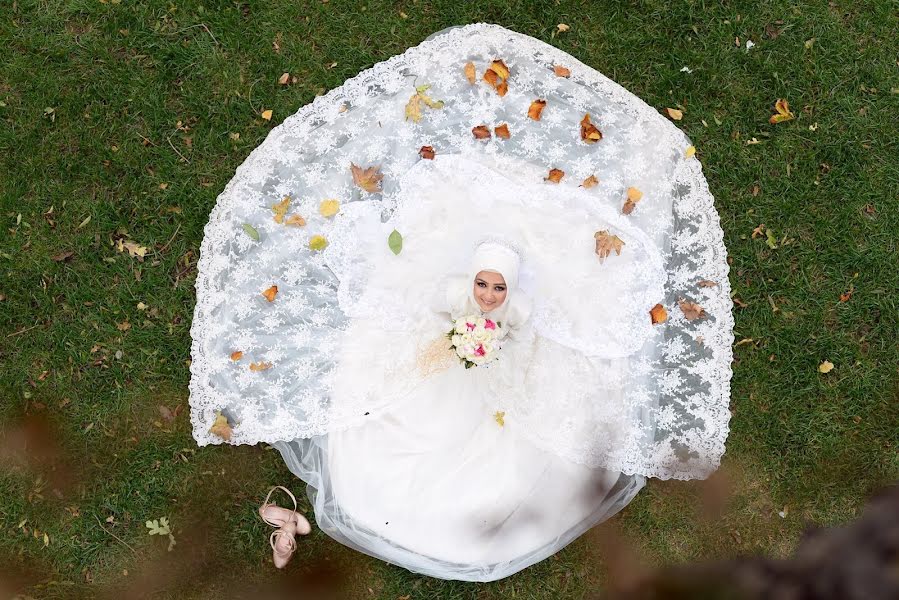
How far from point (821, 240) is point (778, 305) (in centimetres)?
57

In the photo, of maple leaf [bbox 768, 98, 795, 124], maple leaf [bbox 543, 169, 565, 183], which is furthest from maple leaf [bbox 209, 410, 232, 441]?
maple leaf [bbox 768, 98, 795, 124]

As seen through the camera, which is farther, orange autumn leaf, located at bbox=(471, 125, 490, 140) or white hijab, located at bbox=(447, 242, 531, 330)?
orange autumn leaf, located at bbox=(471, 125, 490, 140)

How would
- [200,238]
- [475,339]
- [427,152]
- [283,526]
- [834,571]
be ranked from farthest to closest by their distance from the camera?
[200,238], [283,526], [427,152], [475,339], [834,571]

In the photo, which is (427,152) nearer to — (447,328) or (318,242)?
(318,242)

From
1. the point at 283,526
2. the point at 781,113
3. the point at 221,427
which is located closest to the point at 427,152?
the point at 221,427

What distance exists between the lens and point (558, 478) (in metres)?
4.74

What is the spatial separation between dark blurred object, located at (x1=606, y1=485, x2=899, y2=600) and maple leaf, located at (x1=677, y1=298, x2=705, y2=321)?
3.76 meters

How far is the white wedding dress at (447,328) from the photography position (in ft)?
15.5

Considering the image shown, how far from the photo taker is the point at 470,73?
4.96 m

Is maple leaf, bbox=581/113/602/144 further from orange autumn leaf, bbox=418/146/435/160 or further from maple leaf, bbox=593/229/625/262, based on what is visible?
orange autumn leaf, bbox=418/146/435/160

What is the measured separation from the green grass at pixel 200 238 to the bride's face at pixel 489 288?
77.6 inches

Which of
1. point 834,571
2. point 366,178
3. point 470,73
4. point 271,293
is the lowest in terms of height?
point 271,293

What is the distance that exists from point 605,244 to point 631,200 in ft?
1.18

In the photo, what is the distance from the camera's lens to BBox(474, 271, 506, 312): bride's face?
435 centimetres
